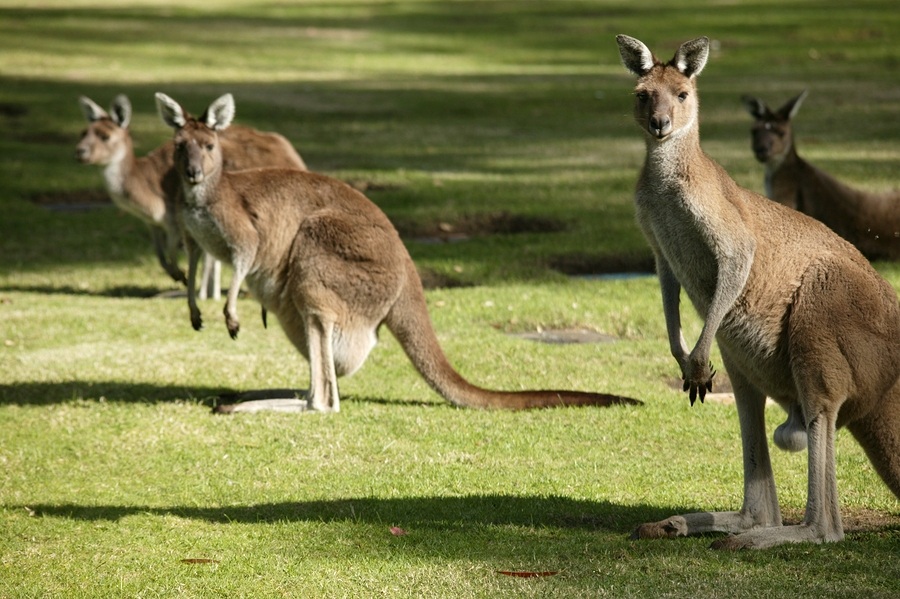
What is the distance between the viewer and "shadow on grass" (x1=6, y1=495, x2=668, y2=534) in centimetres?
406

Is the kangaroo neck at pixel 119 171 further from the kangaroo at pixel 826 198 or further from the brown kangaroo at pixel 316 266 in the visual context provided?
the kangaroo at pixel 826 198

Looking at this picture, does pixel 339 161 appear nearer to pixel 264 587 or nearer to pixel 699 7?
pixel 264 587

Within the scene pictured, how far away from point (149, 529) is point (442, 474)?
1237 mm

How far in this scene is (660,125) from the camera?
3.51 m

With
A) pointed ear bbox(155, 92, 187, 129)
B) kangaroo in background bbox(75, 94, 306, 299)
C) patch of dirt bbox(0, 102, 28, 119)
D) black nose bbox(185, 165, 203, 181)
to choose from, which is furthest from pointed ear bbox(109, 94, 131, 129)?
patch of dirt bbox(0, 102, 28, 119)

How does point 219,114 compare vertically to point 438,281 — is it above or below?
above

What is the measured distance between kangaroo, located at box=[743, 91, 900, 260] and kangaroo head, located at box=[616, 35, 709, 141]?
15.7 feet

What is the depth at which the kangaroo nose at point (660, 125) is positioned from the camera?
3510mm

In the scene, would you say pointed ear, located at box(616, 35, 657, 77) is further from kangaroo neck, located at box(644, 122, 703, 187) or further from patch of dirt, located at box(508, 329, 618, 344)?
patch of dirt, located at box(508, 329, 618, 344)

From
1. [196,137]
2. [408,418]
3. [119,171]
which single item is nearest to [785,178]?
[408,418]

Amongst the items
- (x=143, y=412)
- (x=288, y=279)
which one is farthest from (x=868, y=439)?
(x=143, y=412)

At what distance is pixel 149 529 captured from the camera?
13.4 feet

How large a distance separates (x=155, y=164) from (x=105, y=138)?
45 cm

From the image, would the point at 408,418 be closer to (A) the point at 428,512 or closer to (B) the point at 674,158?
(A) the point at 428,512
